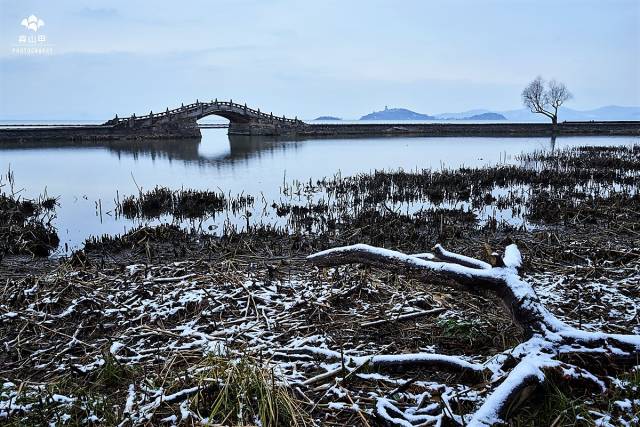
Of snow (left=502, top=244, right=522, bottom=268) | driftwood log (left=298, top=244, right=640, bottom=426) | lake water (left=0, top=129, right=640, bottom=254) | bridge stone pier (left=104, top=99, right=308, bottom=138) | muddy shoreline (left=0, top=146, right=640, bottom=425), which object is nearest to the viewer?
driftwood log (left=298, top=244, right=640, bottom=426)

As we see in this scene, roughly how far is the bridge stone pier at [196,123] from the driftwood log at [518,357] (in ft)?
159

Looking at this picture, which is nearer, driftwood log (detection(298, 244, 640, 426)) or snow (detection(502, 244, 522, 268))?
driftwood log (detection(298, 244, 640, 426))

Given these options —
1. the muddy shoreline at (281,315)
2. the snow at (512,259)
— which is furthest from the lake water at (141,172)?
the snow at (512,259)

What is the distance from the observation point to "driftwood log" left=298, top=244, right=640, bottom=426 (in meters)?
2.89

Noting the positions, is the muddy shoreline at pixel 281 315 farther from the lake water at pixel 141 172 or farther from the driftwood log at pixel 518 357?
the lake water at pixel 141 172

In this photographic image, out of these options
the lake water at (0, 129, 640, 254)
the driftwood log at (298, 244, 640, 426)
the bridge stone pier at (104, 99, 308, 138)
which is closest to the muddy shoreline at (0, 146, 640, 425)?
the driftwood log at (298, 244, 640, 426)

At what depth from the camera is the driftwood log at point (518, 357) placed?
2893mm

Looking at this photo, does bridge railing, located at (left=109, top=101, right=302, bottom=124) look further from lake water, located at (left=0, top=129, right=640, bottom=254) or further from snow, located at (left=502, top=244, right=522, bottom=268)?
snow, located at (left=502, top=244, right=522, bottom=268)

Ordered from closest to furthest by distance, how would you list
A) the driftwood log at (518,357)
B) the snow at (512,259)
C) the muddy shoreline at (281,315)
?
the driftwood log at (518,357), the muddy shoreline at (281,315), the snow at (512,259)

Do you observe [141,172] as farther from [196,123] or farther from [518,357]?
[196,123]

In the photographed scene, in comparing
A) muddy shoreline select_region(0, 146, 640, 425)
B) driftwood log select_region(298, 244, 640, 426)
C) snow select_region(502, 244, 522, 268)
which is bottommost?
muddy shoreline select_region(0, 146, 640, 425)

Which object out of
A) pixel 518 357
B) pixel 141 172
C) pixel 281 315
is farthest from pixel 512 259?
pixel 141 172

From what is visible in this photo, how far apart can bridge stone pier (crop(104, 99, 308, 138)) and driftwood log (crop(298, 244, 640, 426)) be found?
48.6 meters

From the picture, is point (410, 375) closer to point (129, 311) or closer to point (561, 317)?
point (561, 317)
